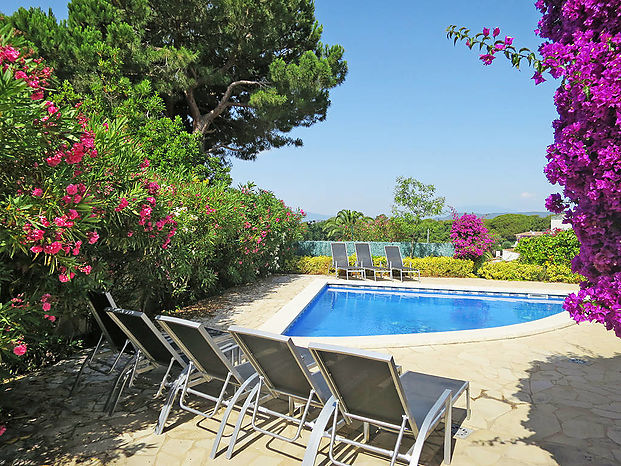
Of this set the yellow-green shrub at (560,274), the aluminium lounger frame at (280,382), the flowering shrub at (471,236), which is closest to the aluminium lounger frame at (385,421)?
the aluminium lounger frame at (280,382)

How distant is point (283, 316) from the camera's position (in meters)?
A: 8.03

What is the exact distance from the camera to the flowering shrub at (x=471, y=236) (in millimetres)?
14672

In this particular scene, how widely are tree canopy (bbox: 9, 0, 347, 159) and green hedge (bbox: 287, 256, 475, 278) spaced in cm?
565

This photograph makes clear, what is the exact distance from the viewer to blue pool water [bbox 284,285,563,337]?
900 centimetres

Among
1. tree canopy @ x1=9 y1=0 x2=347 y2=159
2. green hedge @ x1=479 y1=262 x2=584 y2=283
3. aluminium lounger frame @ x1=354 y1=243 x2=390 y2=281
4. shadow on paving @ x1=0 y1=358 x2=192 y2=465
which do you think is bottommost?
green hedge @ x1=479 y1=262 x2=584 y2=283

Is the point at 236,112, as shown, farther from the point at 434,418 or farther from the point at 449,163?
the point at 449,163

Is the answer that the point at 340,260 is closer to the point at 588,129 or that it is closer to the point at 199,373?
the point at 199,373

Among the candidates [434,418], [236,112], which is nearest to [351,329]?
[434,418]

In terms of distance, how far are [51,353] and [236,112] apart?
1334 centimetres

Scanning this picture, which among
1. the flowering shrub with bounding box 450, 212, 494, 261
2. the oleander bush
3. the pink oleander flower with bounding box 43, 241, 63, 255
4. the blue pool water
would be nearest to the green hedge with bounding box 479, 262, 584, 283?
the flowering shrub with bounding box 450, 212, 494, 261

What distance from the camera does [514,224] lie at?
2881 inches

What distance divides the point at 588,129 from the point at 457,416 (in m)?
2.63

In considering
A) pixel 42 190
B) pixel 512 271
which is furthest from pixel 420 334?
pixel 512 271

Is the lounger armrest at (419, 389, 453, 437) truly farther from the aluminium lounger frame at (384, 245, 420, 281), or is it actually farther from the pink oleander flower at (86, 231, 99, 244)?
the aluminium lounger frame at (384, 245, 420, 281)
